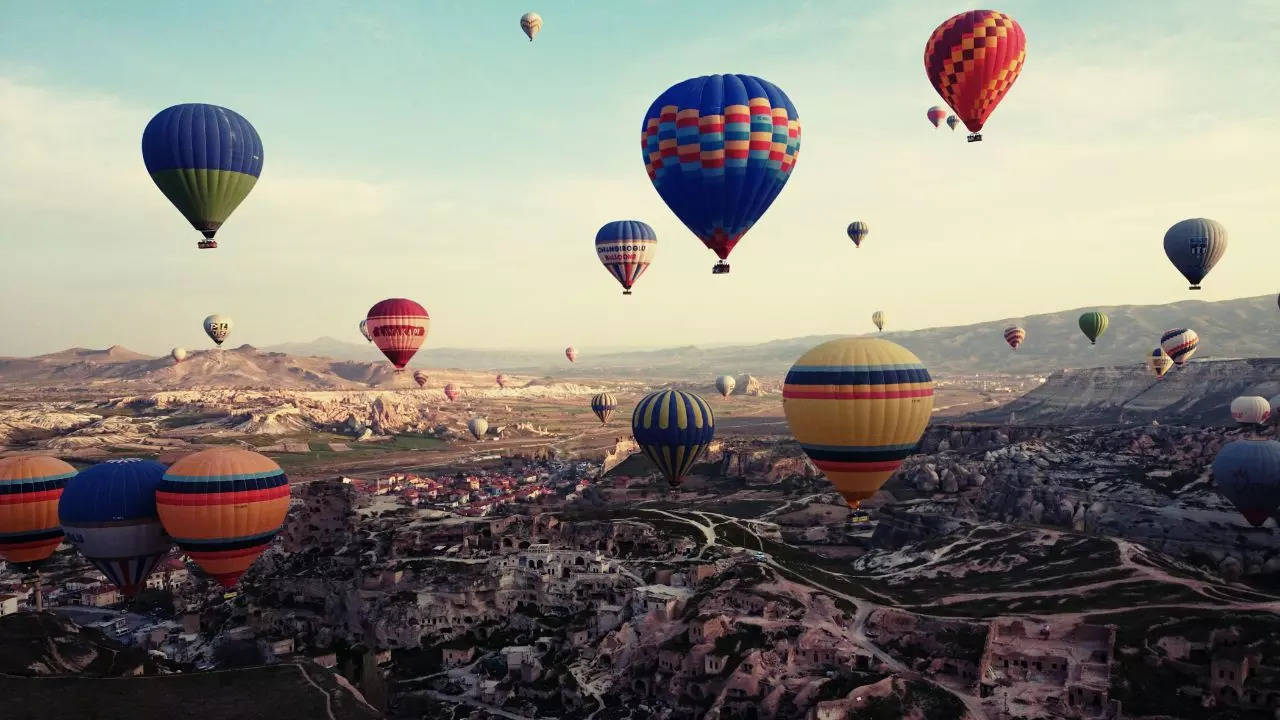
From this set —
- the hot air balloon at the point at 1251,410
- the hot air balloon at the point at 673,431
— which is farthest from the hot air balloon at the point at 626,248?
the hot air balloon at the point at 1251,410

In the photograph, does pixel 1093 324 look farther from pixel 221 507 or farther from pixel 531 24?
pixel 221 507

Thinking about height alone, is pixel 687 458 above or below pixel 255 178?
below

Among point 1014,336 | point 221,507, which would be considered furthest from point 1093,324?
point 221,507

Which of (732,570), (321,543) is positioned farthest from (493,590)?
(321,543)

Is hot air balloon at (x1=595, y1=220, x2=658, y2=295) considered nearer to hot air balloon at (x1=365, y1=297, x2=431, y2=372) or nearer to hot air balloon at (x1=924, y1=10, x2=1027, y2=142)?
hot air balloon at (x1=365, y1=297, x2=431, y2=372)

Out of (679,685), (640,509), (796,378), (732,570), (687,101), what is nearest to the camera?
(796,378)

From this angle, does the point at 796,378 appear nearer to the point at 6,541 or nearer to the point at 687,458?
the point at 687,458

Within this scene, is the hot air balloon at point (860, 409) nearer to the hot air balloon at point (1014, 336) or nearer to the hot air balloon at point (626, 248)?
the hot air balloon at point (626, 248)
